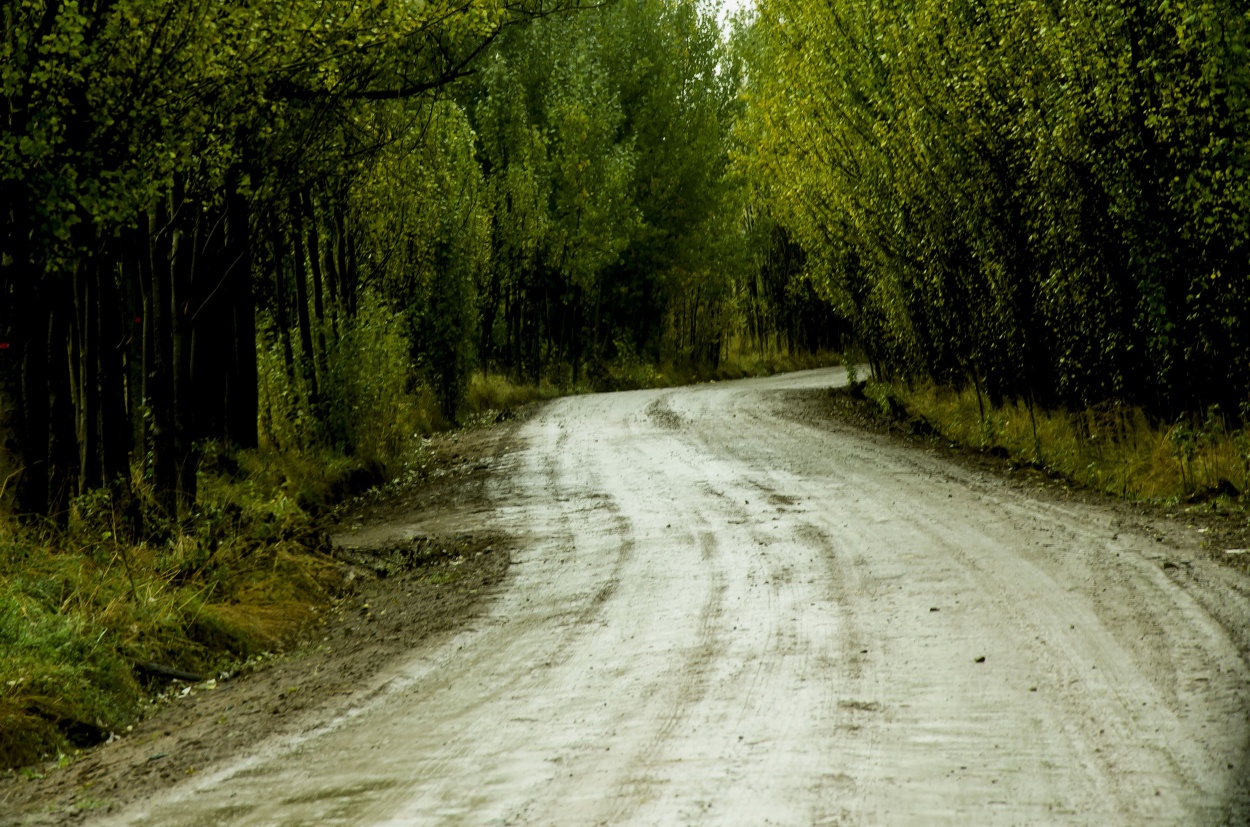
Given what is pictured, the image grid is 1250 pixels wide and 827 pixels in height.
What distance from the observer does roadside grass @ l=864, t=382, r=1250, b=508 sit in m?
12.4

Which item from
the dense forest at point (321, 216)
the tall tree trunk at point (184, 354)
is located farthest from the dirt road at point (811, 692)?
the dense forest at point (321, 216)

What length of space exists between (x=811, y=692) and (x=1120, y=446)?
30.6 ft

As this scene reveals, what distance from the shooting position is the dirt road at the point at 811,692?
191 inches

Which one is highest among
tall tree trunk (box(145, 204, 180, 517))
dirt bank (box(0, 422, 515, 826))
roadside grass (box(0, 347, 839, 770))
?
tall tree trunk (box(145, 204, 180, 517))

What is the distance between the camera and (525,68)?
1352 inches

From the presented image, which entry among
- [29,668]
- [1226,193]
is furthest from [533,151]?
[29,668]

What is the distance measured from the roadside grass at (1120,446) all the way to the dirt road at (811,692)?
1506mm

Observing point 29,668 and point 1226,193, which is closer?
point 29,668

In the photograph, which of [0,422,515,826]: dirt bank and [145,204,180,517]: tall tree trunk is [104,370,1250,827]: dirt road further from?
[145,204,180,517]: tall tree trunk

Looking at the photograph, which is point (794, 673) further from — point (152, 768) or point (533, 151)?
point (533, 151)

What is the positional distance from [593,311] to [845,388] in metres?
12.7

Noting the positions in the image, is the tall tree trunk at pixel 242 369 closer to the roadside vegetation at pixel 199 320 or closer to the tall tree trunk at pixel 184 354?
the roadside vegetation at pixel 199 320

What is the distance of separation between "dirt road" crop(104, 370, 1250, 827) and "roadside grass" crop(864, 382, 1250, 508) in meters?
1.51

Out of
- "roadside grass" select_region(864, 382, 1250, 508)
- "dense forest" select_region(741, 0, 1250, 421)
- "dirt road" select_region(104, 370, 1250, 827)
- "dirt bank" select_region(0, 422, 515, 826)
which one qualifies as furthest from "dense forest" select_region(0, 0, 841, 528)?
"roadside grass" select_region(864, 382, 1250, 508)
